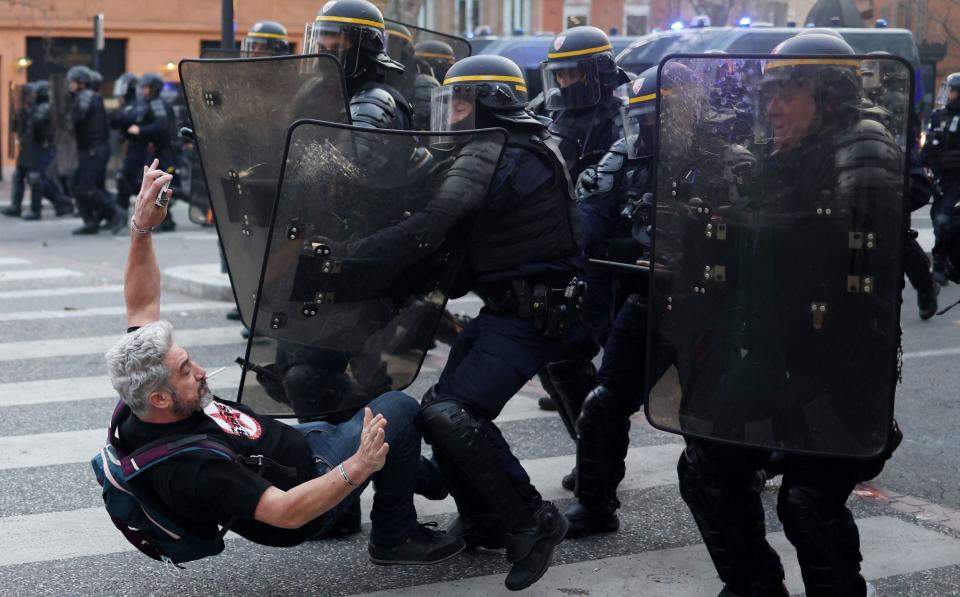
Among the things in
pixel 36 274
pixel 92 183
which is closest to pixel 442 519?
pixel 36 274

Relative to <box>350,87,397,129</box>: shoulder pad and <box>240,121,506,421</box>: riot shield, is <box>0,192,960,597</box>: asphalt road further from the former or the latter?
<box>350,87,397,129</box>: shoulder pad

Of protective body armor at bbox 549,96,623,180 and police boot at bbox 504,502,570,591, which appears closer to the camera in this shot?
police boot at bbox 504,502,570,591

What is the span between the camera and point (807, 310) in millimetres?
3396

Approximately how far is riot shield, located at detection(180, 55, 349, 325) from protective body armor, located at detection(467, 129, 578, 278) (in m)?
0.62

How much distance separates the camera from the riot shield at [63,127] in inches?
576

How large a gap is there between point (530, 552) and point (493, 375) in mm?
571

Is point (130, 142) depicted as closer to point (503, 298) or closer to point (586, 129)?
point (586, 129)

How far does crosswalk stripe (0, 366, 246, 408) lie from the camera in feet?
22.3

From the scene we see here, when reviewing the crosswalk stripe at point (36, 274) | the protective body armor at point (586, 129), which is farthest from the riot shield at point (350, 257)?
the crosswalk stripe at point (36, 274)

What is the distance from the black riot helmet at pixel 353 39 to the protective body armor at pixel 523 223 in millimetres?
833

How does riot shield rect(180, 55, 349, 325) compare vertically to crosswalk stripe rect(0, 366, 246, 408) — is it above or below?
above

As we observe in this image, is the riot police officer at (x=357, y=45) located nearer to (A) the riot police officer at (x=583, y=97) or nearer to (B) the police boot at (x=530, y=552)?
(A) the riot police officer at (x=583, y=97)

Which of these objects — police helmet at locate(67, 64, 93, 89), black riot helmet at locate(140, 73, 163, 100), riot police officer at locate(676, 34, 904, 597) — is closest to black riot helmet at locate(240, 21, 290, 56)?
riot police officer at locate(676, 34, 904, 597)

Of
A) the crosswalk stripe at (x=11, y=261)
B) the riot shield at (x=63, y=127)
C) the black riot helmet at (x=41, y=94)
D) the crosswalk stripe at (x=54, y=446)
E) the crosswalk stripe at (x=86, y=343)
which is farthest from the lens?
the black riot helmet at (x=41, y=94)
